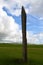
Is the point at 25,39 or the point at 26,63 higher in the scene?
the point at 25,39

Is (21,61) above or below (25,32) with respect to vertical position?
below

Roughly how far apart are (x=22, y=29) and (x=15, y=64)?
9.99 feet

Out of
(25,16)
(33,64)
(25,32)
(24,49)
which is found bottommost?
(33,64)

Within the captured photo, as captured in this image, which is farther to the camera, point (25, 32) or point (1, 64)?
point (25, 32)

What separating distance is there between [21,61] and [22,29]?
8.52 feet

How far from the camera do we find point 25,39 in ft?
59.8

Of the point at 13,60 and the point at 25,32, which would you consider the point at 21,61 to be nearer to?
the point at 13,60

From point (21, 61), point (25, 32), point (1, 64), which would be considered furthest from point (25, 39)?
point (1, 64)

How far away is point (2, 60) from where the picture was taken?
18344 millimetres

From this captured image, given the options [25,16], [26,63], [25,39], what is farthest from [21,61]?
[25,16]

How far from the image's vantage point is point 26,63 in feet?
58.3

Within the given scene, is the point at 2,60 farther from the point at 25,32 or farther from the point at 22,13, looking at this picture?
the point at 22,13

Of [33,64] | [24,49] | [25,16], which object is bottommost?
[33,64]

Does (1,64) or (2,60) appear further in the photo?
(2,60)
